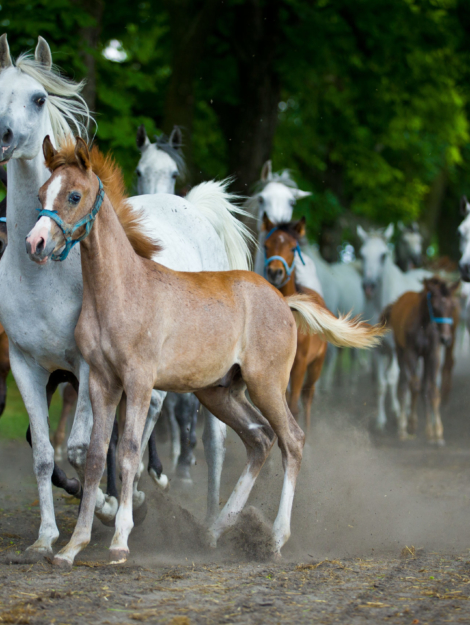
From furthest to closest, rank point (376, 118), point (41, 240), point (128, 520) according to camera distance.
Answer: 1. point (376, 118)
2. point (128, 520)
3. point (41, 240)

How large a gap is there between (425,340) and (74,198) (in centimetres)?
814

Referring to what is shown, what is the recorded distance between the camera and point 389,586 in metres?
4.21

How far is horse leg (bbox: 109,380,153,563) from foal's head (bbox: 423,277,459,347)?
7.48 meters

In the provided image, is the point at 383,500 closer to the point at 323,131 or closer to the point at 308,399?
the point at 308,399

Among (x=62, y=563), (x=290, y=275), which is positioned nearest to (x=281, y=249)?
(x=290, y=275)

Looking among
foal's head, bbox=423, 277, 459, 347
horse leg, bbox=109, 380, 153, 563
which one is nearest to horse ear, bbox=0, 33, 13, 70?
horse leg, bbox=109, 380, 153, 563

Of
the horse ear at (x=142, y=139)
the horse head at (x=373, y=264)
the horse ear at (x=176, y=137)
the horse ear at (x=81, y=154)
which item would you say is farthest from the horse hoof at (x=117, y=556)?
the horse head at (x=373, y=264)

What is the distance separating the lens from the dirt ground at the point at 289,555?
3.66 m

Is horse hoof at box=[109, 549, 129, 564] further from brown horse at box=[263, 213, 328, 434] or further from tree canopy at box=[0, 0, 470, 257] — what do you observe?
tree canopy at box=[0, 0, 470, 257]

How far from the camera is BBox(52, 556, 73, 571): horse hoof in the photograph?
14.3 ft

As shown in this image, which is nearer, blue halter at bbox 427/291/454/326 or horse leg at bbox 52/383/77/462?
horse leg at bbox 52/383/77/462

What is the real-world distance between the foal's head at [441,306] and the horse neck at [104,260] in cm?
736

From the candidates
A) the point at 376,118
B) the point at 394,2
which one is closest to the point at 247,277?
the point at 394,2

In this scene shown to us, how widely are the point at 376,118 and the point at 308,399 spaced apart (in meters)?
9.39
